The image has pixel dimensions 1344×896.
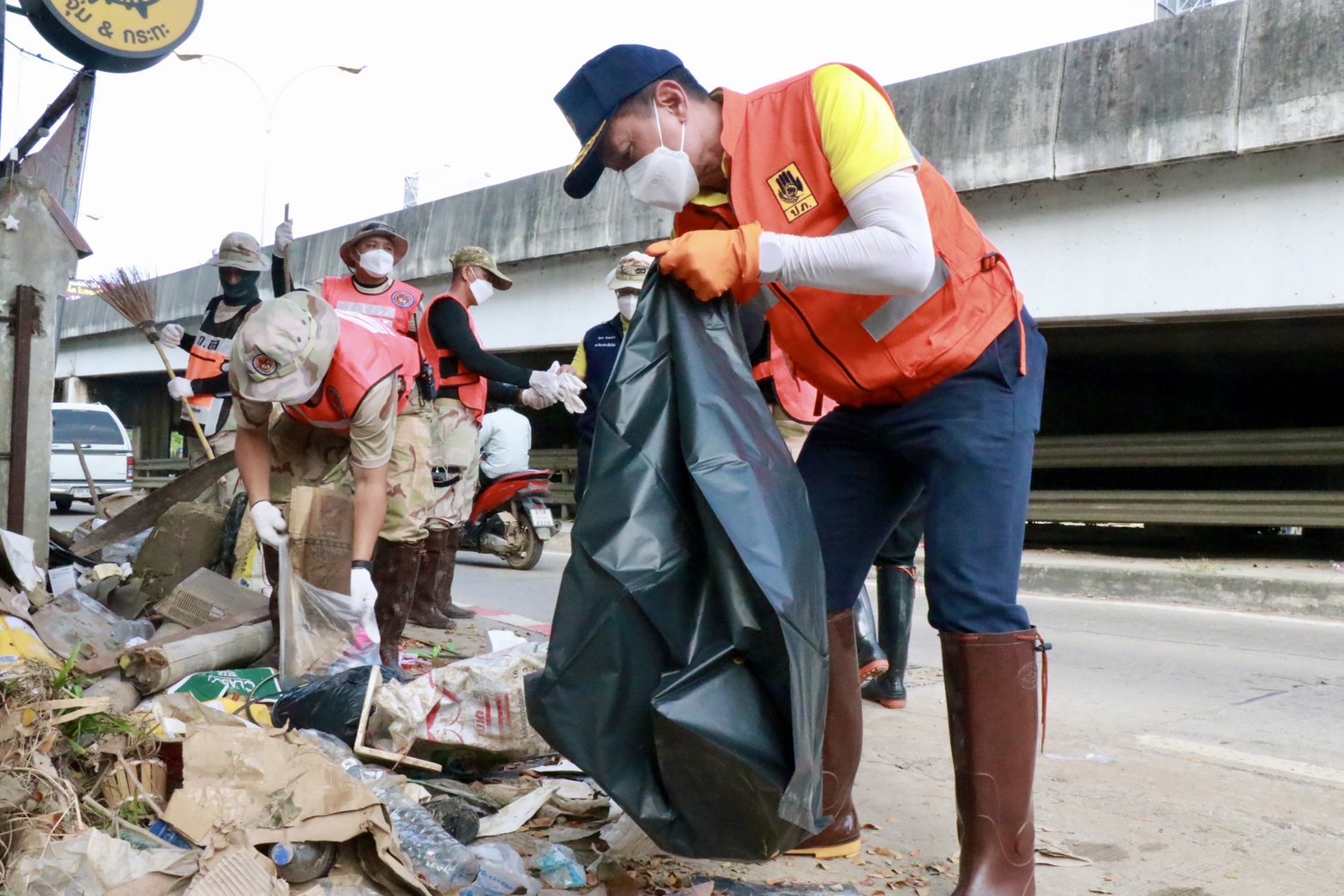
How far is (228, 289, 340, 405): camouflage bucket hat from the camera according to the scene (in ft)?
10.8

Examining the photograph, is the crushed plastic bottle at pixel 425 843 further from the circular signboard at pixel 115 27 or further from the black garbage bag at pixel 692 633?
the circular signboard at pixel 115 27

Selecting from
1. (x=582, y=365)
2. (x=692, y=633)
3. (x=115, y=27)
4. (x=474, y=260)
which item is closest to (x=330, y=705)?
(x=692, y=633)

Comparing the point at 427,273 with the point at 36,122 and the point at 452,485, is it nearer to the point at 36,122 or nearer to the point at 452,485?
the point at 36,122

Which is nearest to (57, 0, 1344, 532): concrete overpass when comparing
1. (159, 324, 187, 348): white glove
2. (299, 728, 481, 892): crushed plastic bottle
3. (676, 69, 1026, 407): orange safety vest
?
(159, 324, 187, 348): white glove

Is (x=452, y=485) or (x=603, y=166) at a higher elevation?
(x=603, y=166)

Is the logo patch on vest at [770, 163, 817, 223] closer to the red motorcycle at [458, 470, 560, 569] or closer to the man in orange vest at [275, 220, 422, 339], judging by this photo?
the man in orange vest at [275, 220, 422, 339]

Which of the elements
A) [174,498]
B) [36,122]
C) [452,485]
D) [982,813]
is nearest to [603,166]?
[982,813]

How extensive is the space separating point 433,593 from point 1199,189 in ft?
19.0

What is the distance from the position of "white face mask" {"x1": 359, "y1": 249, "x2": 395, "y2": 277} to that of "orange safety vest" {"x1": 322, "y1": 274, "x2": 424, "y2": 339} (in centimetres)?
12

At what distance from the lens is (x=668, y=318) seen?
2.04 meters

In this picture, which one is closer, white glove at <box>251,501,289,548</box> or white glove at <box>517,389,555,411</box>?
white glove at <box>251,501,289,548</box>

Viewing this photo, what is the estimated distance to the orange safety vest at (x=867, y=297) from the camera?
2.03m

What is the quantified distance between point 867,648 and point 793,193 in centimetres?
216

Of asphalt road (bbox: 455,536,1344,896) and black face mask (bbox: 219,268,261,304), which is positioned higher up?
black face mask (bbox: 219,268,261,304)
